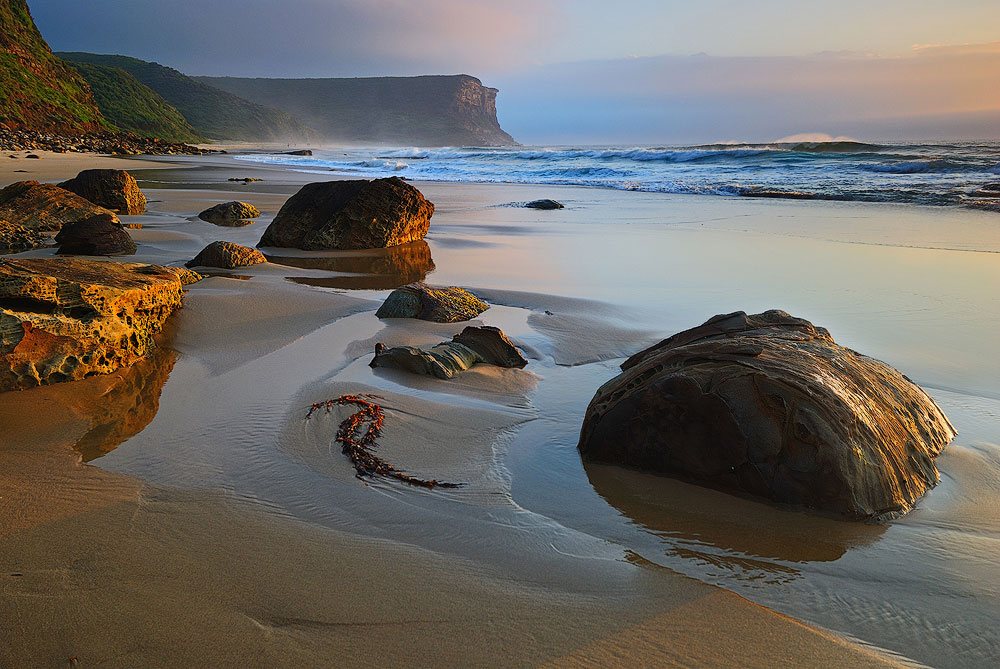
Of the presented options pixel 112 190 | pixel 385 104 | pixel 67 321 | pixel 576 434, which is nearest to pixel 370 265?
pixel 67 321

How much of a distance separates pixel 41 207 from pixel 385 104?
161m

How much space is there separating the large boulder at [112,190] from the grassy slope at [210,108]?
88.4 m

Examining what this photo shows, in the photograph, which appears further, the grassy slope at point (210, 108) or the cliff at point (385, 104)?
the cliff at point (385, 104)

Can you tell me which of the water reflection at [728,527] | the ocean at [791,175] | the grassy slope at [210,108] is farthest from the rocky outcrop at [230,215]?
the grassy slope at [210,108]

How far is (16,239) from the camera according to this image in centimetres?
689

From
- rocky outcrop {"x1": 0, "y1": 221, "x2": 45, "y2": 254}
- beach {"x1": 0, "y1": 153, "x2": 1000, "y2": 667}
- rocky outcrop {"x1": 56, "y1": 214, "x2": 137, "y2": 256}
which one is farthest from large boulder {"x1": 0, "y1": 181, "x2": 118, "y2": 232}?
beach {"x1": 0, "y1": 153, "x2": 1000, "y2": 667}

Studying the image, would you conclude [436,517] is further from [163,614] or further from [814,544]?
[814,544]

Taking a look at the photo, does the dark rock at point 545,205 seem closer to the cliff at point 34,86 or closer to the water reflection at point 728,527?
the water reflection at point 728,527

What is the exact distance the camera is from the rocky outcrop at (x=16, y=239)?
6.74m

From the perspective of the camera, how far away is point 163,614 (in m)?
1.55

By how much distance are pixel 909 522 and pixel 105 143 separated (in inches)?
1581

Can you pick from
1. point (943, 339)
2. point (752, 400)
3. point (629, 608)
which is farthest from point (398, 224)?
point (629, 608)

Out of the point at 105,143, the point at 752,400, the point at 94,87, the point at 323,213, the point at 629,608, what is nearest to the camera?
the point at 629,608

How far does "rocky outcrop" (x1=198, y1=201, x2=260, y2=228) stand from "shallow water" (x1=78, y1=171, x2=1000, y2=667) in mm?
3566
